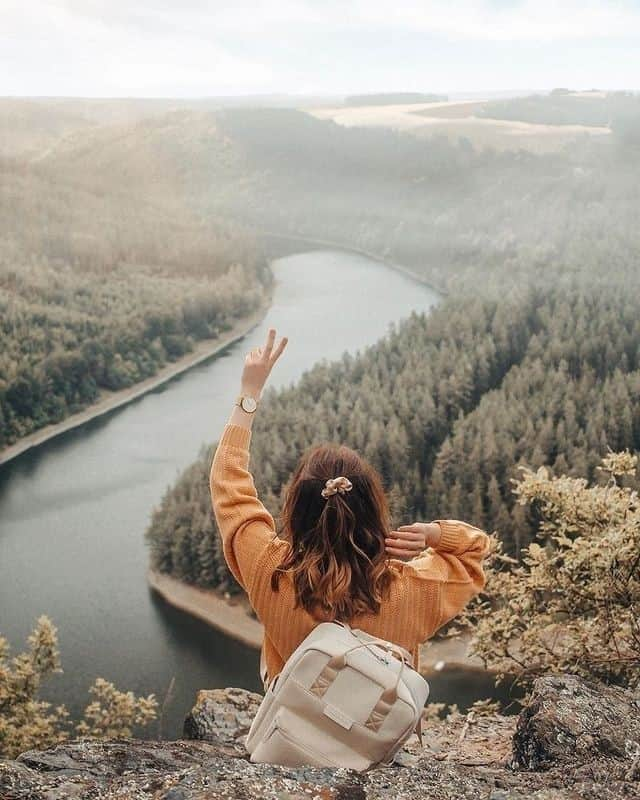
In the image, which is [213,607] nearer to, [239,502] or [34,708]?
[34,708]

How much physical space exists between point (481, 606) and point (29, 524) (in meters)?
35.6

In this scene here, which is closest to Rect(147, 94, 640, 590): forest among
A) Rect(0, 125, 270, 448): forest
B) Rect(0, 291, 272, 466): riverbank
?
Rect(0, 291, 272, 466): riverbank

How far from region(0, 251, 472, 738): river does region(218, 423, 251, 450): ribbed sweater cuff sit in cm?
2185

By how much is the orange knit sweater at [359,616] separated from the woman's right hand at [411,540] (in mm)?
42

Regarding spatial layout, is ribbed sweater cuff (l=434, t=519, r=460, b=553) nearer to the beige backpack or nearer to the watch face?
the beige backpack

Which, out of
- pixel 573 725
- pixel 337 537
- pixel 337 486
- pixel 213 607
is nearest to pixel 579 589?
pixel 573 725

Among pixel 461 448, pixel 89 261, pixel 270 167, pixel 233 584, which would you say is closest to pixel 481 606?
pixel 233 584

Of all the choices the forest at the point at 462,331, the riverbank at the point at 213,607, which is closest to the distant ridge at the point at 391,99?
the forest at the point at 462,331

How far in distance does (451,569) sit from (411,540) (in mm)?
223

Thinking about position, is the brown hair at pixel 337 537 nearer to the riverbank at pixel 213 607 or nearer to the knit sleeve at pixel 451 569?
the knit sleeve at pixel 451 569

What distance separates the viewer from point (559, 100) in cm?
9656

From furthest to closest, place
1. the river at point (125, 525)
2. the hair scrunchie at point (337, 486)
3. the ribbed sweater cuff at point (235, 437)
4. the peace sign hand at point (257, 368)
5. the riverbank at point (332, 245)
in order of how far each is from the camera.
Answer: the riverbank at point (332, 245) < the river at point (125, 525) < the peace sign hand at point (257, 368) < the ribbed sweater cuff at point (235, 437) < the hair scrunchie at point (337, 486)

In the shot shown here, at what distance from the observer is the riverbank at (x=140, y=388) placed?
5142 centimetres

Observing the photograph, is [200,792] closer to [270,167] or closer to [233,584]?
Answer: [233,584]
